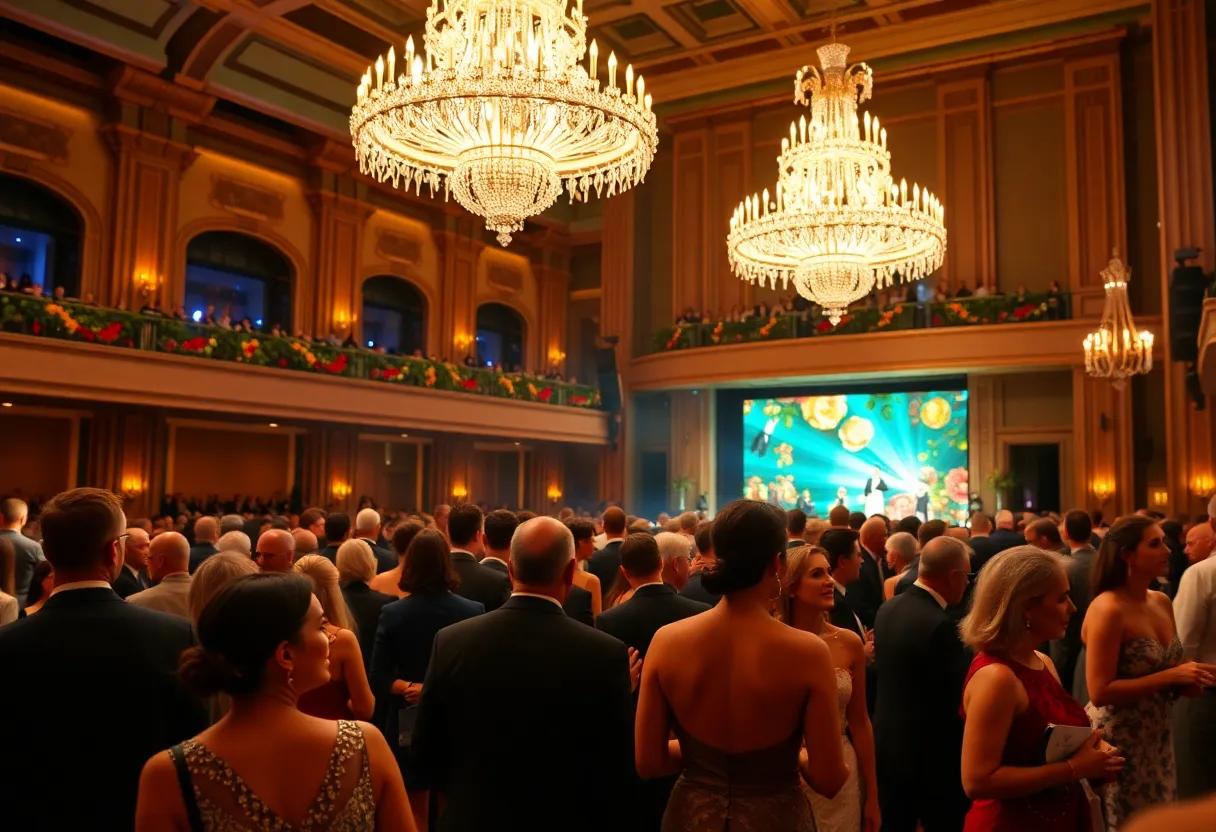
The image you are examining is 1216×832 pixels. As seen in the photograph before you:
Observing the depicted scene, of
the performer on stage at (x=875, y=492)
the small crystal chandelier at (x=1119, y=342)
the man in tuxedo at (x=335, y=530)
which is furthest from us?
the performer on stage at (x=875, y=492)

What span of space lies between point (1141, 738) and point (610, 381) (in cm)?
1864

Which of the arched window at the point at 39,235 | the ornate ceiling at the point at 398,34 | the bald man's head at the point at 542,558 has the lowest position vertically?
the bald man's head at the point at 542,558

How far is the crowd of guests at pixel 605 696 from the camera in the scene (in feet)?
5.70

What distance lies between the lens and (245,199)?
1902cm

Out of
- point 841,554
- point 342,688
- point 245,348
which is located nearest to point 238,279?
point 245,348

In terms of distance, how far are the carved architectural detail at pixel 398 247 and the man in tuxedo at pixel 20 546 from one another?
1598cm

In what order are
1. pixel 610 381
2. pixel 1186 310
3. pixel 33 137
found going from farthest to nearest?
pixel 610 381
pixel 33 137
pixel 1186 310

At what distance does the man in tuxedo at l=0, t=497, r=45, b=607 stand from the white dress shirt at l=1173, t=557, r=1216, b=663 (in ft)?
19.9

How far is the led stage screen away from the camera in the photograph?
19.0 m

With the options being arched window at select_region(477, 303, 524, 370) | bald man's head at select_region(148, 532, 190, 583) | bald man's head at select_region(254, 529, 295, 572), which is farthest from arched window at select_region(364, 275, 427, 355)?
bald man's head at select_region(148, 532, 190, 583)

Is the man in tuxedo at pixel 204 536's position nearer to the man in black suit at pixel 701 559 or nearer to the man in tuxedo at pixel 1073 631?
the man in black suit at pixel 701 559

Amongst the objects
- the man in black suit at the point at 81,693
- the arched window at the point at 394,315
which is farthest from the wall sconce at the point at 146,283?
the man in black suit at the point at 81,693

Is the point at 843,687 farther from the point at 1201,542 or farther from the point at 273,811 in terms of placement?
the point at 1201,542

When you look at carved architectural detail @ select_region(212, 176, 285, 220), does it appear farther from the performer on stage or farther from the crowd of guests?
the crowd of guests
